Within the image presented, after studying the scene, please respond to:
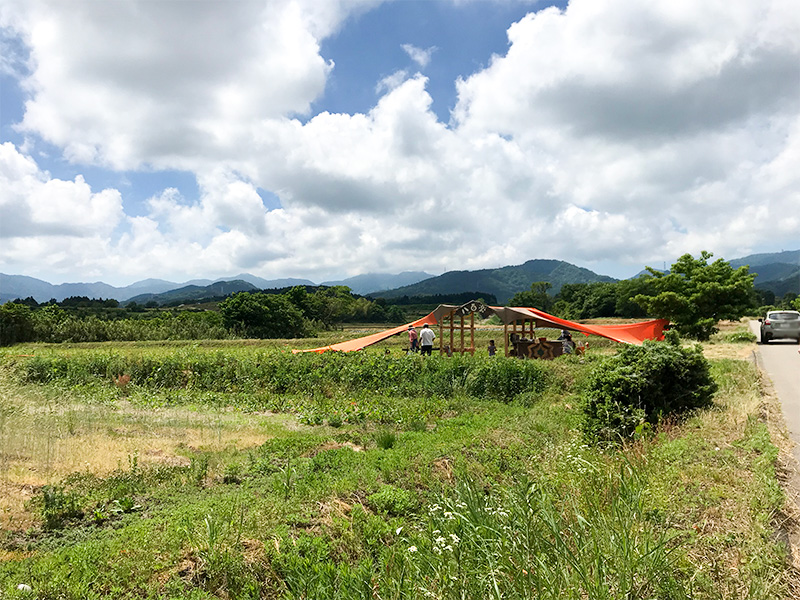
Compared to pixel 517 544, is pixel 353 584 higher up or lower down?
lower down

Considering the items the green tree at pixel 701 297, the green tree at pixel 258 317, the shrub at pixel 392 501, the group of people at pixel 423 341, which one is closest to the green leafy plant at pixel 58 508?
the shrub at pixel 392 501

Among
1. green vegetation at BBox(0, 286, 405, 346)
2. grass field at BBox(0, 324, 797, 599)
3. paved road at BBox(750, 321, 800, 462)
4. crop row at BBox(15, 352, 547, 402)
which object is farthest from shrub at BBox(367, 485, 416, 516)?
green vegetation at BBox(0, 286, 405, 346)

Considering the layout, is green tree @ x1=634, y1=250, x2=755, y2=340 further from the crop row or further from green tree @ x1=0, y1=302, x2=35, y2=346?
green tree @ x1=0, y1=302, x2=35, y2=346

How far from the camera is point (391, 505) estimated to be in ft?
19.7

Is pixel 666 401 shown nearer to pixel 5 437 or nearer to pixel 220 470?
pixel 220 470

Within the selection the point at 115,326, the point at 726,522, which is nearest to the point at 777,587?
the point at 726,522

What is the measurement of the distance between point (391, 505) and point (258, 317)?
48590 millimetres

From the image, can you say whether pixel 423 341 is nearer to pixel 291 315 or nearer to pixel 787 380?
pixel 787 380

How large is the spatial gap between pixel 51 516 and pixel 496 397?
10417 millimetres

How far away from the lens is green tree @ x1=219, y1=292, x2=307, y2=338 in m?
51.2

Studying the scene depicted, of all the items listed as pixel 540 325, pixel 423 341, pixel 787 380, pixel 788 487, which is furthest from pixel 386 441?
pixel 540 325

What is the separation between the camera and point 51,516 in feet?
17.9

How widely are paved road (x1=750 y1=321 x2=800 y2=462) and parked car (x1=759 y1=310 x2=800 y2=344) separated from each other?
267 centimetres

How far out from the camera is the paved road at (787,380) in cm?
812
